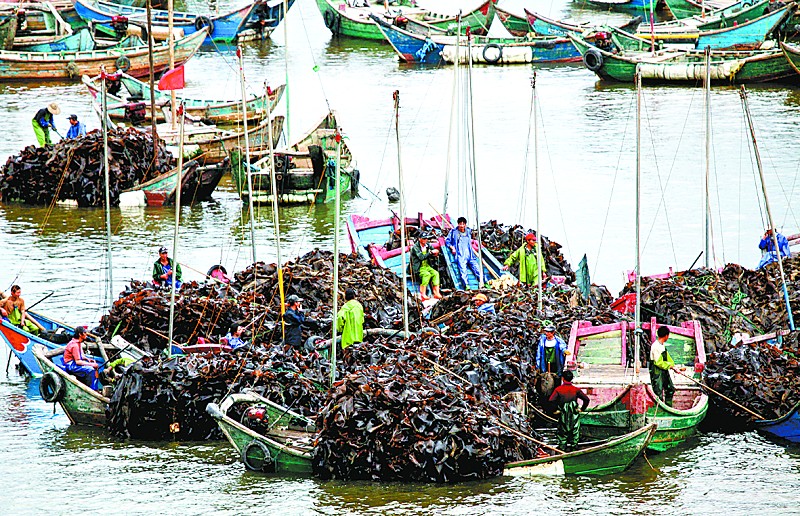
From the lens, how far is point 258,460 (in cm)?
1619

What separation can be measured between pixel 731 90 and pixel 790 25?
32.0 feet

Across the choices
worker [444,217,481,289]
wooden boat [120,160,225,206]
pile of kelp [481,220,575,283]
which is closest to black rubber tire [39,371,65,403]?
worker [444,217,481,289]

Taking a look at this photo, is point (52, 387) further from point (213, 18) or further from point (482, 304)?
point (213, 18)

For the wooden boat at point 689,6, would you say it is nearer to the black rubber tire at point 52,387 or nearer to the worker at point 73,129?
the worker at point 73,129

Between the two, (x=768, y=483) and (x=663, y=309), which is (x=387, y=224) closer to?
(x=663, y=309)

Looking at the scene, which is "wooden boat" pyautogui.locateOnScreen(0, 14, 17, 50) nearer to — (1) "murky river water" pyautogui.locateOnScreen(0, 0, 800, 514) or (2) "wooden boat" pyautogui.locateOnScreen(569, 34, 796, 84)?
(1) "murky river water" pyautogui.locateOnScreen(0, 0, 800, 514)

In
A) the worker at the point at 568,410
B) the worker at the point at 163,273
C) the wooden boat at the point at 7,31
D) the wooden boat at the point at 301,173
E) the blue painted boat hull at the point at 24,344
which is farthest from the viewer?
the wooden boat at the point at 7,31

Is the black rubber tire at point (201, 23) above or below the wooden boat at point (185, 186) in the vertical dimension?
above

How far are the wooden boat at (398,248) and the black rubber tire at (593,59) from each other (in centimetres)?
2413

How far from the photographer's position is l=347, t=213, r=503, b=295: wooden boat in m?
23.5

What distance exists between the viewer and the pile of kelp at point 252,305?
798 inches

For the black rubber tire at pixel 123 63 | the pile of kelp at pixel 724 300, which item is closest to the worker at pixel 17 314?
the pile of kelp at pixel 724 300

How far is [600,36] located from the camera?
169ft

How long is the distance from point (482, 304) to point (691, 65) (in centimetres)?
2983
